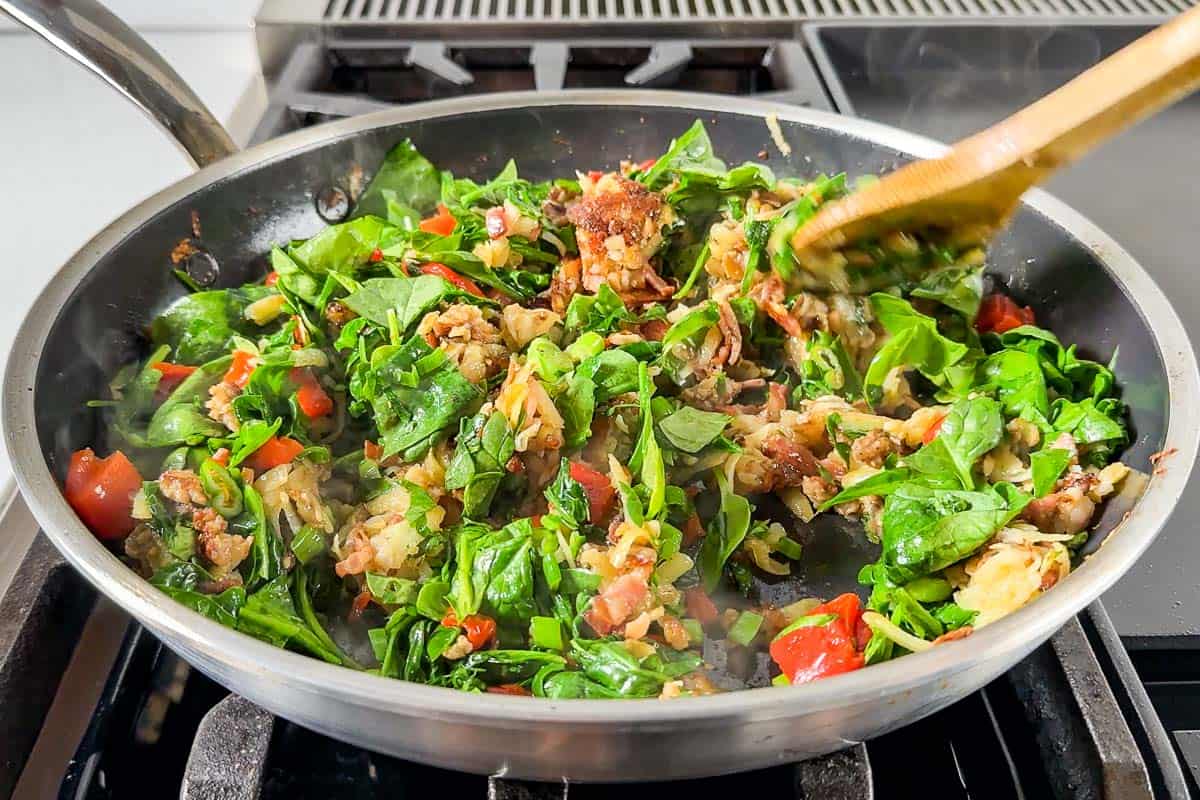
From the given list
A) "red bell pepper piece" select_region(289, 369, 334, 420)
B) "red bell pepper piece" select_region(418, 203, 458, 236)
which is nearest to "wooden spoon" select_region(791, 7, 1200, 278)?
"red bell pepper piece" select_region(418, 203, 458, 236)

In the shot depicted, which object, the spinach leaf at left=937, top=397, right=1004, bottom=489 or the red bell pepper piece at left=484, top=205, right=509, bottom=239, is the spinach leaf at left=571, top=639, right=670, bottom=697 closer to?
the spinach leaf at left=937, top=397, right=1004, bottom=489

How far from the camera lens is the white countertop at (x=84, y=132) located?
1.90 metres

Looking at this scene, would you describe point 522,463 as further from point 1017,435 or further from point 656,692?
point 1017,435

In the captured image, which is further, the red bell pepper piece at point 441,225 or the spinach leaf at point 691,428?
the red bell pepper piece at point 441,225

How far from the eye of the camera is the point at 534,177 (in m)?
1.75

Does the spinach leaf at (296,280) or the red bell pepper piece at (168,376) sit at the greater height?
the spinach leaf at (296,280)

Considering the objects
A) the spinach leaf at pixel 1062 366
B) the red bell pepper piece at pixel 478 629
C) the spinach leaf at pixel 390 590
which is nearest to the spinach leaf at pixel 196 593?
the spinach leaf at pixel 390 590

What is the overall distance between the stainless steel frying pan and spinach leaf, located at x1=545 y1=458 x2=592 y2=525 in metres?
0.31

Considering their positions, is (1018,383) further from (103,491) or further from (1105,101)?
(103,491)

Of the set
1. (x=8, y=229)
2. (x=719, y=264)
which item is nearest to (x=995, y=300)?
(x=719, y=264)

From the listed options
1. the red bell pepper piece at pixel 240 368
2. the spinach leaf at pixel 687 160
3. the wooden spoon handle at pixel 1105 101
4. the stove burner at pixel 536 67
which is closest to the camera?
the wooden spoon handle at pixel 1105 101

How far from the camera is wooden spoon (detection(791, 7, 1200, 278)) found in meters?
0.96

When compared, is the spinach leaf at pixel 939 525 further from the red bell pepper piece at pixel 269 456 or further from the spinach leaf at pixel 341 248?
the spinach leaf at pixel 341 248

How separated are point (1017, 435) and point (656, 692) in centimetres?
64
